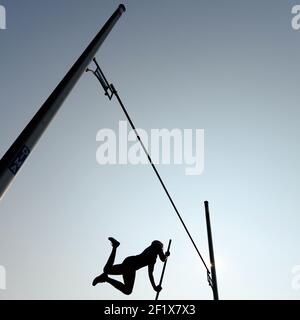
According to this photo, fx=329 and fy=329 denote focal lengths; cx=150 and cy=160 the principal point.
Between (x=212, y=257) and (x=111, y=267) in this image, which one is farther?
(x=212, y=257)

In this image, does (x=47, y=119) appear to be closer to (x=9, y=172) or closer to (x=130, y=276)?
(x=9, y=172)

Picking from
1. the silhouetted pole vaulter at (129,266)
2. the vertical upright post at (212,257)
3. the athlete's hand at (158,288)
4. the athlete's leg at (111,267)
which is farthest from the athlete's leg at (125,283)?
the vertical upright post at (212,257)

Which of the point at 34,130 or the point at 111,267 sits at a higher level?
the point at 34,130

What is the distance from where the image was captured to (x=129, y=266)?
25.0 feet

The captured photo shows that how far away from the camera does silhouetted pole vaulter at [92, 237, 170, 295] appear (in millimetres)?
7023

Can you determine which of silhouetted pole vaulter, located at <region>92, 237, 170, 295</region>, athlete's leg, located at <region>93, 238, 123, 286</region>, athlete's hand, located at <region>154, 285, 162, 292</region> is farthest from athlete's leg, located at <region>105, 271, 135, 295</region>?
athlete's hand, located at <region>154, 285, 162, 292</region>

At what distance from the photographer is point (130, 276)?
24.8 feet

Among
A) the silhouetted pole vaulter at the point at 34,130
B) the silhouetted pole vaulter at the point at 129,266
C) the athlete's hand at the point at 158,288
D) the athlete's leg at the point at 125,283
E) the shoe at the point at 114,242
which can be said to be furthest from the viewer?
the athlete's hand at the point at 158,288

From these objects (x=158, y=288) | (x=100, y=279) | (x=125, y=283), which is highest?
(x=100, y=279)

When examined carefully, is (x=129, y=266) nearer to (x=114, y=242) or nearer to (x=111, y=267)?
(x=111, y=267)

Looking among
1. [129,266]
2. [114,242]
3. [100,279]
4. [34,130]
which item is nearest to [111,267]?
[100,279]

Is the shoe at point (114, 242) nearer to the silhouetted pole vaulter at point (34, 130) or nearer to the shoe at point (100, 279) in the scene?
the shoe at point (100, 279)

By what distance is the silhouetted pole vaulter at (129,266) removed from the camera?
7023mm
